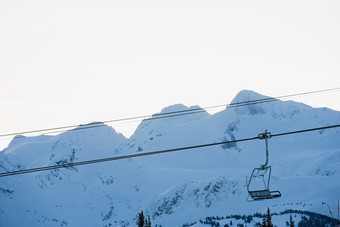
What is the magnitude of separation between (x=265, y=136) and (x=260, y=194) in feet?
12.5

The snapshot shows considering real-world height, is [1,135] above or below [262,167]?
above

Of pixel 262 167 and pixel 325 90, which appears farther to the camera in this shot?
pixel 325 90

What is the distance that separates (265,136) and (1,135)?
9.97 meters

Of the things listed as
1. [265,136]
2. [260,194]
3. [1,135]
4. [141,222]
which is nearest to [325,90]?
[260,194]

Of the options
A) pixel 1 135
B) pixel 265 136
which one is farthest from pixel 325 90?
pixel 1 135

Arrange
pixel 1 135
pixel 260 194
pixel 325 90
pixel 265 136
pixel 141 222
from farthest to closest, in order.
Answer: pixel 141 222 → pixel 325 90 → pixel 1 135 → pixel 260 194 → pixel 265 136

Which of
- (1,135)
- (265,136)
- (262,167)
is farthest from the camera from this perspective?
(1,135)

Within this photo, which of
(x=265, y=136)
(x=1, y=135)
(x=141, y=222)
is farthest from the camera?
(x=141, y=222)

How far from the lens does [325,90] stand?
69.4 ft

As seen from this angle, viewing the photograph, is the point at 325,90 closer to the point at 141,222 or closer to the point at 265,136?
the point at 265,136

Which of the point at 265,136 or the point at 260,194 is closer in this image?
the point at 265,136

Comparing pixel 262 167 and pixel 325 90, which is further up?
pixel 325 90

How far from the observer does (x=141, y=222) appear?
190 feet

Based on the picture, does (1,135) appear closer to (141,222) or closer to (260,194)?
(260,194)
